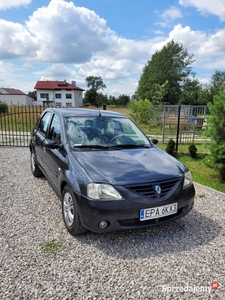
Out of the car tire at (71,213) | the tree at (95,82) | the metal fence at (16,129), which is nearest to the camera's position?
the car tire at (71,213)

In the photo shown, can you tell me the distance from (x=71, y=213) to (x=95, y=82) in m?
73.1

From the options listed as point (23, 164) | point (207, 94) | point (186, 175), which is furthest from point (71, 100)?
point (186, 175)

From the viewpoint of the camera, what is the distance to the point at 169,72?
1532 inches

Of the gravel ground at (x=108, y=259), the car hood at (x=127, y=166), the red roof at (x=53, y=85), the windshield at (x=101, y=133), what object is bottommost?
the gravel ground at (x=108, y=259)

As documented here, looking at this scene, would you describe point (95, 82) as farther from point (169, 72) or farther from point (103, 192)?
point (103, 192)

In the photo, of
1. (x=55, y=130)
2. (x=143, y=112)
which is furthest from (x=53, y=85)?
(x=55, y=130)

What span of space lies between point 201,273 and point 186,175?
1165 millimetres

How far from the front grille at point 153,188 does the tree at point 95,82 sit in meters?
72.1

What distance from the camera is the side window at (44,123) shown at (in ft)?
14.4

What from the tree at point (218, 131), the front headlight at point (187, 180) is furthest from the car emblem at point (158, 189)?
the tree at point (218, 131)

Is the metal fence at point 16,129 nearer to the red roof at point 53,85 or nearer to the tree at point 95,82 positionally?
the red roof at point 53,85

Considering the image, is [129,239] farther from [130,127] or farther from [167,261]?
[130,127]

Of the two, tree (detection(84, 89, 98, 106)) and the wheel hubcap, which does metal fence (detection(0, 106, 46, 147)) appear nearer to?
the wheel hubcap

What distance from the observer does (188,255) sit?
2.55 meters
